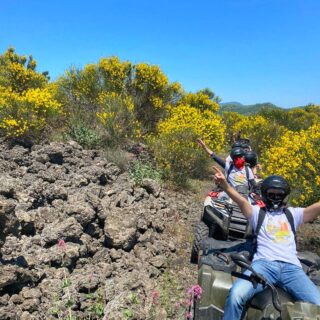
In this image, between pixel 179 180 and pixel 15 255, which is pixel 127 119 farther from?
pixel 15 255

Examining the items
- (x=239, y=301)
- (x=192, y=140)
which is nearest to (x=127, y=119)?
(x=192, y=140)

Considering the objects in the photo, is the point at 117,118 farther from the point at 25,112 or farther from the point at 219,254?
the point at 219,254

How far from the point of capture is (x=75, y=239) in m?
5.24

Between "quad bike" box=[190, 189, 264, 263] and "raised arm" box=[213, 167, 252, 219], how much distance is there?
1446 millimetres

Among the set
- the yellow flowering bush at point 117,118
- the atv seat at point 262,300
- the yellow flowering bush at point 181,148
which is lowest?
the atv seat at point 262,300

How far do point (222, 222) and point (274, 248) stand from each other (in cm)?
195

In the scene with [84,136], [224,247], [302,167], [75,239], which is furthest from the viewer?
[84,136]

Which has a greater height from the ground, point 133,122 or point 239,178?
point 133,122

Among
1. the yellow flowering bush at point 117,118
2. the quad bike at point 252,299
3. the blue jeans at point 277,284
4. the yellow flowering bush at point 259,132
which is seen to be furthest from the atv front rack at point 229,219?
the yellow flowering bush at point 259,132

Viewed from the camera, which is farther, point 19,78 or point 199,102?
point 199,102

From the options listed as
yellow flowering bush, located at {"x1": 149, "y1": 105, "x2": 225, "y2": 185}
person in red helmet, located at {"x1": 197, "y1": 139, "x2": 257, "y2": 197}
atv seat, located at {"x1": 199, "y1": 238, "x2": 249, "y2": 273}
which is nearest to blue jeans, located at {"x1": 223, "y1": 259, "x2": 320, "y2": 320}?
atv seat, located at {"x1": 199, "y1": 238, "x2": 249, "y2": 273}

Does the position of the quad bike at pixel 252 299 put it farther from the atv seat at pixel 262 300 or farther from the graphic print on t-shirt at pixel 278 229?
the graphic print on t-shirt at pixel 278 229

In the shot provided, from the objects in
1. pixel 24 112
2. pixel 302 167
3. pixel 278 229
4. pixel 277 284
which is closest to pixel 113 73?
pixel 24 112

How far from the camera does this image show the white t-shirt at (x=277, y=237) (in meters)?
3.73
